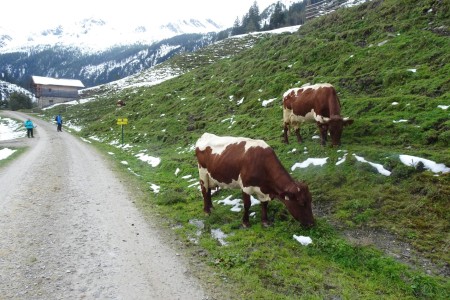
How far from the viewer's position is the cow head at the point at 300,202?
8.38 m

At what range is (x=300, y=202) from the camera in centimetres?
838

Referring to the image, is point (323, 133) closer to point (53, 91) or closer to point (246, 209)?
point (246, 209)

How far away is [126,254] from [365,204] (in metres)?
6.69

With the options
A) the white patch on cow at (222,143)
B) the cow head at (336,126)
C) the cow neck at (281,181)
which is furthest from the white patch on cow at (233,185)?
the cow head at (336,126)

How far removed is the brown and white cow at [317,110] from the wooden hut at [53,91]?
3760 inches

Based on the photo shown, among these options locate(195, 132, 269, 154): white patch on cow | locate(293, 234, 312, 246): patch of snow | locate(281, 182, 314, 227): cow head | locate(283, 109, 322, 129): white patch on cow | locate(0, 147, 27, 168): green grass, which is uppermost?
locate(195, 132, 269, 154): white patch on cow

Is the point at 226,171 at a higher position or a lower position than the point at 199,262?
higher

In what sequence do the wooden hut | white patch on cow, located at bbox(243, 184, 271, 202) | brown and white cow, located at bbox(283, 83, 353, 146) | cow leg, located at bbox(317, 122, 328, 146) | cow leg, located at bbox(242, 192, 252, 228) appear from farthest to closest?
the wooden hut
cow leg, located at bbox(317, 122, 328, 146)
brown and white cow, located at bbox(283, 83, 353, 146)
cow leg, located at bbox(242, 192, 252, 228)
white patch on cow, located at bbox(243, 184, 271, 202)

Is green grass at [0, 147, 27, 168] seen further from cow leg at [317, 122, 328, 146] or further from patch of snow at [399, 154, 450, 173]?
patch of snow at [399, 154, 450, 173]

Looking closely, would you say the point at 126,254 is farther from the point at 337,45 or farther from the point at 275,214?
the point at 337,45

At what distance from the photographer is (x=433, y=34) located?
19453mm

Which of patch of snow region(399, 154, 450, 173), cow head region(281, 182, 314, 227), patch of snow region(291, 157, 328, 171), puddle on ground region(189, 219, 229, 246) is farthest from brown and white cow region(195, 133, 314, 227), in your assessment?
patch of snow region(399, 154, 450, 173)

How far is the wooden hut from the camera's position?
320ft

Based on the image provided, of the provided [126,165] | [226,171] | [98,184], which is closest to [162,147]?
[126,165]
